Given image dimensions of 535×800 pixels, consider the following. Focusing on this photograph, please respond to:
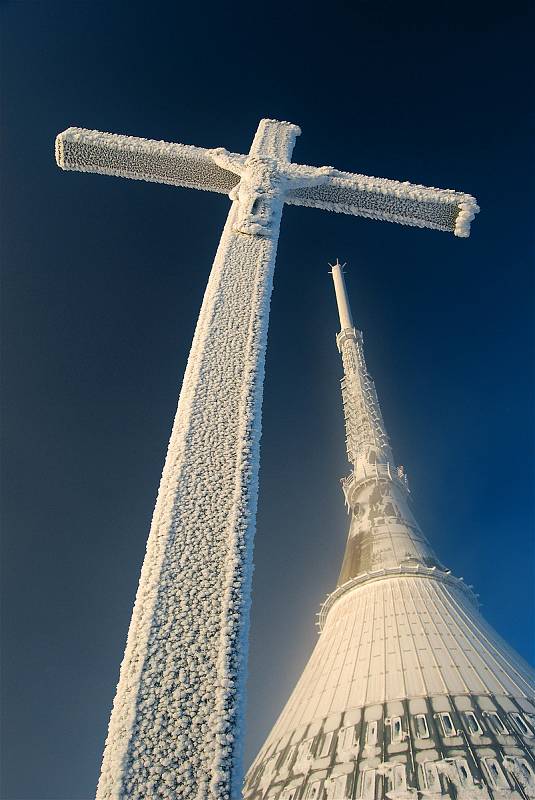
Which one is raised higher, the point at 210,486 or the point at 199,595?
the point at 210,486

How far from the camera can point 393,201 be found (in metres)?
5.58

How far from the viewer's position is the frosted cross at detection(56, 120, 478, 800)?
2.54 metres

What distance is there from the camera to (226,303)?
4555 mm

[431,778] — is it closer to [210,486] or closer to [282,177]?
[210,486]

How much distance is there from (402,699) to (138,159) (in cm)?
985

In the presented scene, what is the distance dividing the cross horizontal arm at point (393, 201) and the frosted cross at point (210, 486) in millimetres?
13

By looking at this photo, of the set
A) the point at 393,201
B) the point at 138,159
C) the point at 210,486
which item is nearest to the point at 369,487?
the point at 393,201

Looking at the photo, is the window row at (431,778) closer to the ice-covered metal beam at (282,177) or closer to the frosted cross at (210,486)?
the frosted cross at (210,486)

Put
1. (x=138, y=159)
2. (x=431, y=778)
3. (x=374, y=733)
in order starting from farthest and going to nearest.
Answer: (x=374, y=733), (x=431, y=778), (x=138, y=159)

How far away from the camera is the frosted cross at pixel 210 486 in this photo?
2535 mm

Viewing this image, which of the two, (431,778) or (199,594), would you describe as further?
(431,778)

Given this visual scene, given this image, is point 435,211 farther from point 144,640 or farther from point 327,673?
point 327,673

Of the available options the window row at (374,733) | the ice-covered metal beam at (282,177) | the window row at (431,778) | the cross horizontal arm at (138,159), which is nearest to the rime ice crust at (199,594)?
the ice-covered metal beam at (282,177)

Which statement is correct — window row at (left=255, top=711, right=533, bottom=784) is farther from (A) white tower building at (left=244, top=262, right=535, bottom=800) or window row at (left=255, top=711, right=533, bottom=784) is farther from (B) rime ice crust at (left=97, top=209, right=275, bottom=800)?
(B) rime ice crust at (left=97, top=209, right=275, bottom=800)
